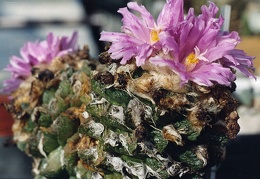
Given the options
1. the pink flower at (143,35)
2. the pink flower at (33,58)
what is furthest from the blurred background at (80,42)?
the pink flower at (143,35)

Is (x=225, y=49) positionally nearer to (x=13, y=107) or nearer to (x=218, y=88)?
(x=218, y=88)

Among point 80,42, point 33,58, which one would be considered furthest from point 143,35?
point 80,42

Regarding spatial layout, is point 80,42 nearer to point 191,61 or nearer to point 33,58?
point 33,58

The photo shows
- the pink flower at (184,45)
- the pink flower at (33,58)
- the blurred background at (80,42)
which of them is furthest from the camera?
the blurred background at (80,42)

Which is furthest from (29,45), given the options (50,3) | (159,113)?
(50,3)

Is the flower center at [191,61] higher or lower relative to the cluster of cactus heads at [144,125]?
higher

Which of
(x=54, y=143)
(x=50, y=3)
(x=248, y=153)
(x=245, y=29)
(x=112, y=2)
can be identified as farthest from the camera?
(x=245, y=29)

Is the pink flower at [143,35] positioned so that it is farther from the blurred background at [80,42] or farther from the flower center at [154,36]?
the blurred background at [80,42]
